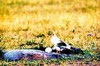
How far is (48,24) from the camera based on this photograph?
13.8 metres

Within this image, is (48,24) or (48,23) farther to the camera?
(48,23)

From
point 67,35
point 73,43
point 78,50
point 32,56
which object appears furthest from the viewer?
point 67,35

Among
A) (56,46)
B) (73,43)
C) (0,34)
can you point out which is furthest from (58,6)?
(56,46)

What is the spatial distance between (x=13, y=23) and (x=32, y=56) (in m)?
5.03

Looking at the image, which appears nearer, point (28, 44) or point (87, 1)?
point (28, 44)

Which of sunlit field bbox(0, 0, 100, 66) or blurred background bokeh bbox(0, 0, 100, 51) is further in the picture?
blurred background bokeh bbox(0, 0, 100, 51)

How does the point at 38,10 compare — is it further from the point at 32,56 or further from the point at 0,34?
the point at 32,56

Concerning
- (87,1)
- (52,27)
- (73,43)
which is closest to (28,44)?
(73,43)

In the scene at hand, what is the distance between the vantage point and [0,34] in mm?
12422

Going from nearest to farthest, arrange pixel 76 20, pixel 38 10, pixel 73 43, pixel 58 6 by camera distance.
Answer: pixel 73 43 → pixel 76 20 → pixel 38 10 → pixel 58 6

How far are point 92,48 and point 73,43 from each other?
2.64 ft

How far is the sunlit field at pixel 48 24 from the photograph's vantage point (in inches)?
438

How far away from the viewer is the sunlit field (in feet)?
36.5

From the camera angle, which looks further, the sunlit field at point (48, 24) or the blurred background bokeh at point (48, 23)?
the blurred background bokeh at point (48, 23)
